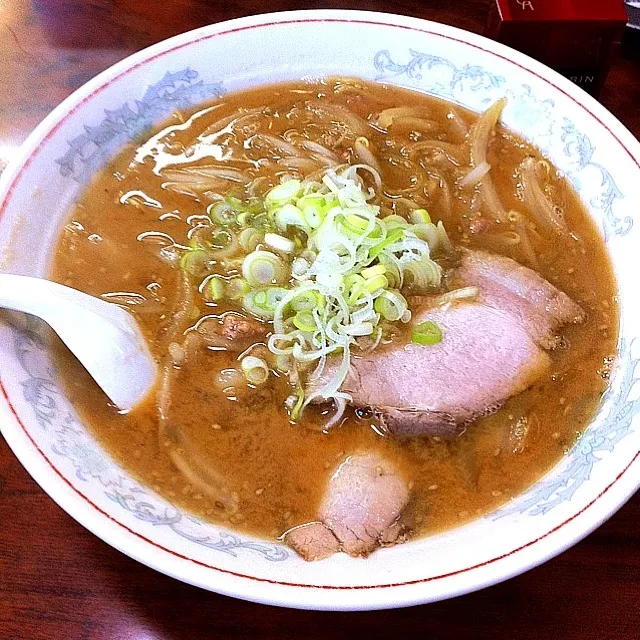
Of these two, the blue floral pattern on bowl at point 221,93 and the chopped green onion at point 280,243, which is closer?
the blue floral pattern on bowl at point 221,93

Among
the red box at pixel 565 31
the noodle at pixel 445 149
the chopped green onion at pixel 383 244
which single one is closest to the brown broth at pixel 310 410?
the noodle at pixel 445 149

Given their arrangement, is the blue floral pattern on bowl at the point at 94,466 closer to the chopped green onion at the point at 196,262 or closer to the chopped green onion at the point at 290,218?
the chopped green onion at the point at 196,262

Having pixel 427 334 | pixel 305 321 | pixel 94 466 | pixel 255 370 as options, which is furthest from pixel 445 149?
pixel 94 466

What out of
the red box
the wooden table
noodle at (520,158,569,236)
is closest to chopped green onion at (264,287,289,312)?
the wooden table

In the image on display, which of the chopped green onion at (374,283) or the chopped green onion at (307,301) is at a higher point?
the chopped green onion at (374,283)

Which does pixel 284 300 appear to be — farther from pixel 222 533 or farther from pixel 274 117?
pixel 274 117

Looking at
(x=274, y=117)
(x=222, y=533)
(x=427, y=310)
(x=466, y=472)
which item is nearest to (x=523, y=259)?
(x=427, y=310)
